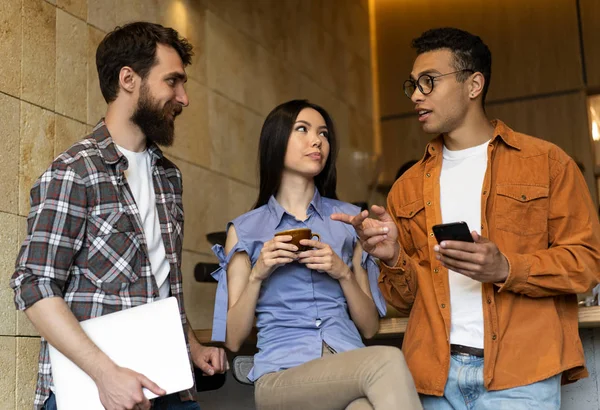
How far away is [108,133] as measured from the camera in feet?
6.87

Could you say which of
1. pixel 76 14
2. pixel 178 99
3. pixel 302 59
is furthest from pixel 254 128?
pixel 178 99

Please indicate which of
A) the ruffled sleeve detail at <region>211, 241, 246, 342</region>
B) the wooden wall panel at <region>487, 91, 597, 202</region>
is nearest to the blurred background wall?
the wooden wall panel at <region>487, 91, 597, 202</region>

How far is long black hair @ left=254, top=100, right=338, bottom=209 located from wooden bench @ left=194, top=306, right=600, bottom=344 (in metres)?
0.48

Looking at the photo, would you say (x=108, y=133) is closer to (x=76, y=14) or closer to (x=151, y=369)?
(x=151, y=369)

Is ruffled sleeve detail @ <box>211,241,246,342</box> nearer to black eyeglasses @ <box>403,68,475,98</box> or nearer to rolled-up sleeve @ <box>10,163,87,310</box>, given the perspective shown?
rolled-up sleeve @ <box>10,163,87,310</box>

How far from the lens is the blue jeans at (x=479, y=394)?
79.5 inches

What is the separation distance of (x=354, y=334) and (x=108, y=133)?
0.94 m

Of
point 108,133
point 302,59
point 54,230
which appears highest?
point 302,59

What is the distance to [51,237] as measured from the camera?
183 centimetres

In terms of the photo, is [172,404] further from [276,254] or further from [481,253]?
[481,253]

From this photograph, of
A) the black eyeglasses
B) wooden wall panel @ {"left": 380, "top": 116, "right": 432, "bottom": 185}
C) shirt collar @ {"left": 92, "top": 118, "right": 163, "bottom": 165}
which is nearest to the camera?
shirt collar @ {"left": 92, "top": 118, "right": 163, "bottom": 165}

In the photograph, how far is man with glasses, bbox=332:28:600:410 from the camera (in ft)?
6.68

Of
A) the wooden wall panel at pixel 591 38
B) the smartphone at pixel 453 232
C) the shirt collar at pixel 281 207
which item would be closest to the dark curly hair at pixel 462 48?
the shirt collar at pixel 281 207

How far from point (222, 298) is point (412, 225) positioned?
0.63 m
